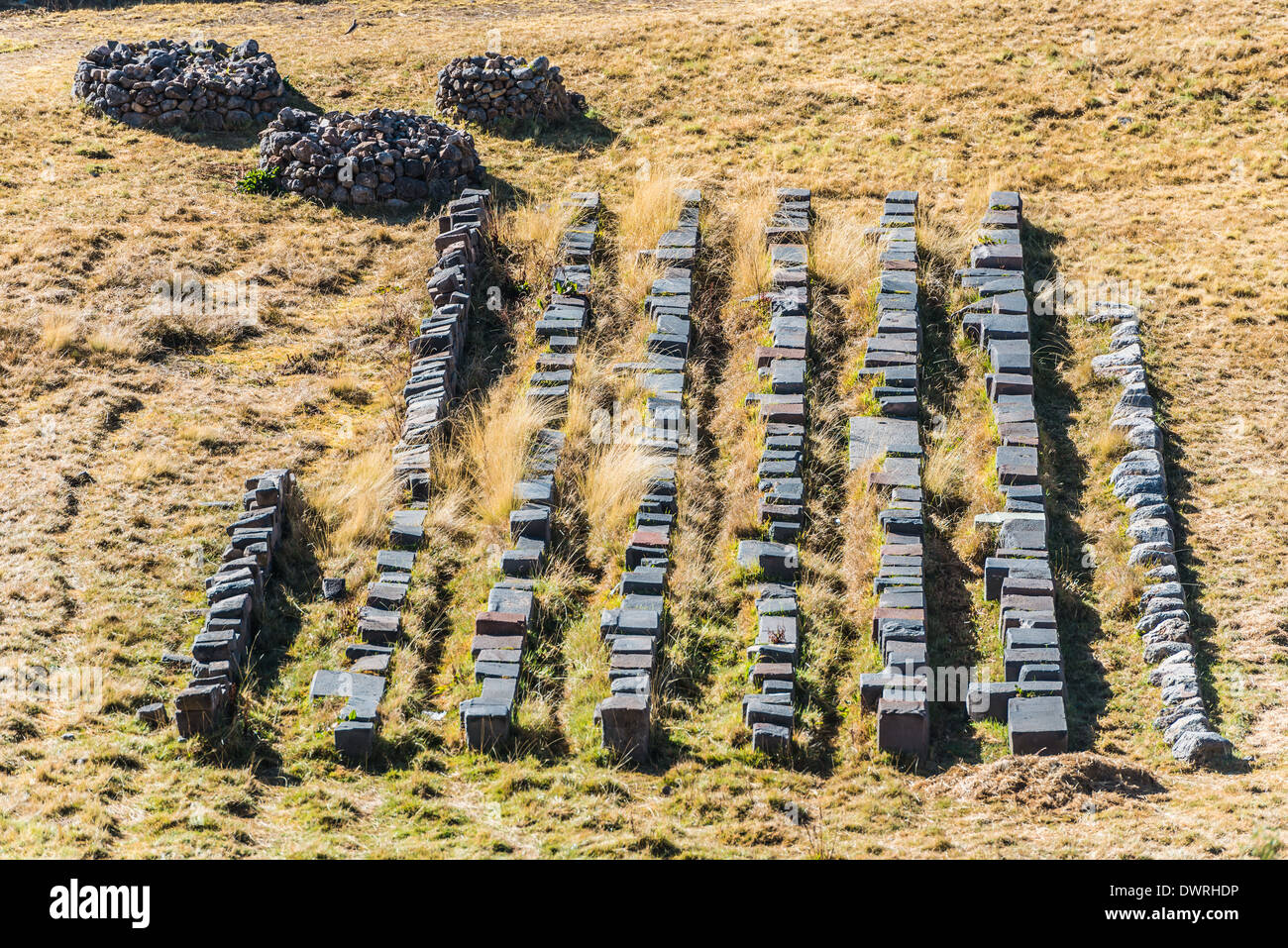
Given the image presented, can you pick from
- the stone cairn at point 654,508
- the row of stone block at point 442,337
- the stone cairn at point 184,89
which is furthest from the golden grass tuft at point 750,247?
the stone cairn at point 184,89

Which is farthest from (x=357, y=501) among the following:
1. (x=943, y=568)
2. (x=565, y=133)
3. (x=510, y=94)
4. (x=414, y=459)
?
(x=510, y=94)

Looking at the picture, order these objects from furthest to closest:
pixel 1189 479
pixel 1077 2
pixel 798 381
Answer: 1. pixel 1077 2
2. pixel 798 381
3. pixel 1189 479

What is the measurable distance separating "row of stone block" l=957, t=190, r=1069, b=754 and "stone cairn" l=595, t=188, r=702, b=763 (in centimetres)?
185

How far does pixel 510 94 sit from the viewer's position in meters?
14.7

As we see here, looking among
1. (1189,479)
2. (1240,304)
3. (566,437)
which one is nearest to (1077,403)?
(1189,479)

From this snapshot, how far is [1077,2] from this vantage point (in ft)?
53.6

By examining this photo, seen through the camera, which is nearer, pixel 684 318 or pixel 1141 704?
pixel 1141 704

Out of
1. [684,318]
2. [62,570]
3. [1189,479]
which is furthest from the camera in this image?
[684,318]

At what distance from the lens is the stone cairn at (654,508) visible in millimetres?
7242

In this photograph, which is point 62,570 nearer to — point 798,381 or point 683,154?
point 798,381

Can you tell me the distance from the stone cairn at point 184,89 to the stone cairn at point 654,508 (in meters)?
5.55

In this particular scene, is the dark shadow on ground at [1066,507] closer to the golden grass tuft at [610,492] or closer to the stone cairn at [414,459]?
the golden grass tuft at [610,492]

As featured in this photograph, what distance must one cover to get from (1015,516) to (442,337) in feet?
14.7

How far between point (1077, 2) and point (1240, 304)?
22.9 ft
